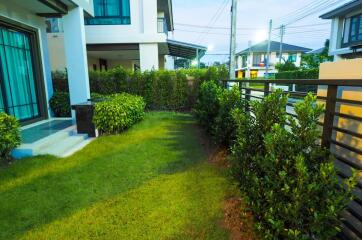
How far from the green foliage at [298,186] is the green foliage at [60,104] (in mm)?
7295

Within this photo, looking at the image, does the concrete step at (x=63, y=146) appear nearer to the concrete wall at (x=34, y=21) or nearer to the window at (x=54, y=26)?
the concrete wall at (x=34, y=21)

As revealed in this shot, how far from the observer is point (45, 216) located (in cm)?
281

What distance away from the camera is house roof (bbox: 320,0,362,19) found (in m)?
16.0

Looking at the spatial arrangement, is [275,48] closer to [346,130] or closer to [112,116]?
[112,116]

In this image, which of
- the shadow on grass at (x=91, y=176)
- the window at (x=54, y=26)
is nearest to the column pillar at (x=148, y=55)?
the window at (x=54, y=26)

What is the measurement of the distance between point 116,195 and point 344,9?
824 inches

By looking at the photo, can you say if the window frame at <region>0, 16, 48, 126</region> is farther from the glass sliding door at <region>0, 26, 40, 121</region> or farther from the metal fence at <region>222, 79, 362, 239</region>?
the metal fence at <region>222, 79, 362, 239</region>

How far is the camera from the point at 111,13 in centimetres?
1213

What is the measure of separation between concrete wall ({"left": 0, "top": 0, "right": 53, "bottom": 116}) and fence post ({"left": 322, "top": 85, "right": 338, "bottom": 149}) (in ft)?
23.6

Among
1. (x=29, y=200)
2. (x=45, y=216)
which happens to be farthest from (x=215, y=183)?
(x=29, y=200)

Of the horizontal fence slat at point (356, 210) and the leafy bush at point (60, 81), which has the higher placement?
the leafy bush at point (60, 81)

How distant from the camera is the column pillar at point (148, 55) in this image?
39.7 feet

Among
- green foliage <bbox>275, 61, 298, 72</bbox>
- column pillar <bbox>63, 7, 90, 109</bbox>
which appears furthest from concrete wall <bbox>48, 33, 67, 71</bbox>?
green foliage <bbox>275, 61, 298, 72</bbox>

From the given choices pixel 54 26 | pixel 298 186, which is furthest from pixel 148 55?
pixel 298 186
